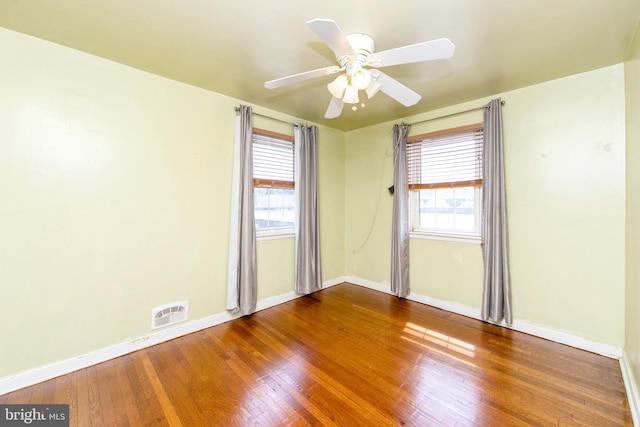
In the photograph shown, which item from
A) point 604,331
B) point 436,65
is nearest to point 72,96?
point 436,65

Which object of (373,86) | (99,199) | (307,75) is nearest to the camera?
(307,75)

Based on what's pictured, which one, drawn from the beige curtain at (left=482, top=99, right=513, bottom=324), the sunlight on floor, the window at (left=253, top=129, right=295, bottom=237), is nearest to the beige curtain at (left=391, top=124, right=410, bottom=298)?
the sunlight on floor

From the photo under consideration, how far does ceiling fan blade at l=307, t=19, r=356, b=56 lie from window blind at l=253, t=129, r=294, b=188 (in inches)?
74.7

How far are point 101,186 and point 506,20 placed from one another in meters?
3.14

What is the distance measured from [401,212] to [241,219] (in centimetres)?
199

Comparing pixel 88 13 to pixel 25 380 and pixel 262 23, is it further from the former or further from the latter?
pixel 25 380

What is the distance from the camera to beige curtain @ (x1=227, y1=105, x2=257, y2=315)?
9.54 ft

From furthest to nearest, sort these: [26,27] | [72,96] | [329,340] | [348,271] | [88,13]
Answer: [348,271] < [329,340] < [72,96] < [26,27] < [88,13]

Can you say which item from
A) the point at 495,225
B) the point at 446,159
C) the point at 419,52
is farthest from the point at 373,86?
the point at 495,225

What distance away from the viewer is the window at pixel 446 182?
3.05 m

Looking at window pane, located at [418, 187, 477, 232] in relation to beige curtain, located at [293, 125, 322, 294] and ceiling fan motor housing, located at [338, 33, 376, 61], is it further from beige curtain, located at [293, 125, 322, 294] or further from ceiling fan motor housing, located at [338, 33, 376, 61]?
ceiling fan motor housing, located at [338, 33, 376, 61]

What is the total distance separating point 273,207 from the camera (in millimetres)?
3451

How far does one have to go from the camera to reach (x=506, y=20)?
167 cm

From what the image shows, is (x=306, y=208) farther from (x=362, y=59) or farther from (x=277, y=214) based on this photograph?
(x=362, y=59)
